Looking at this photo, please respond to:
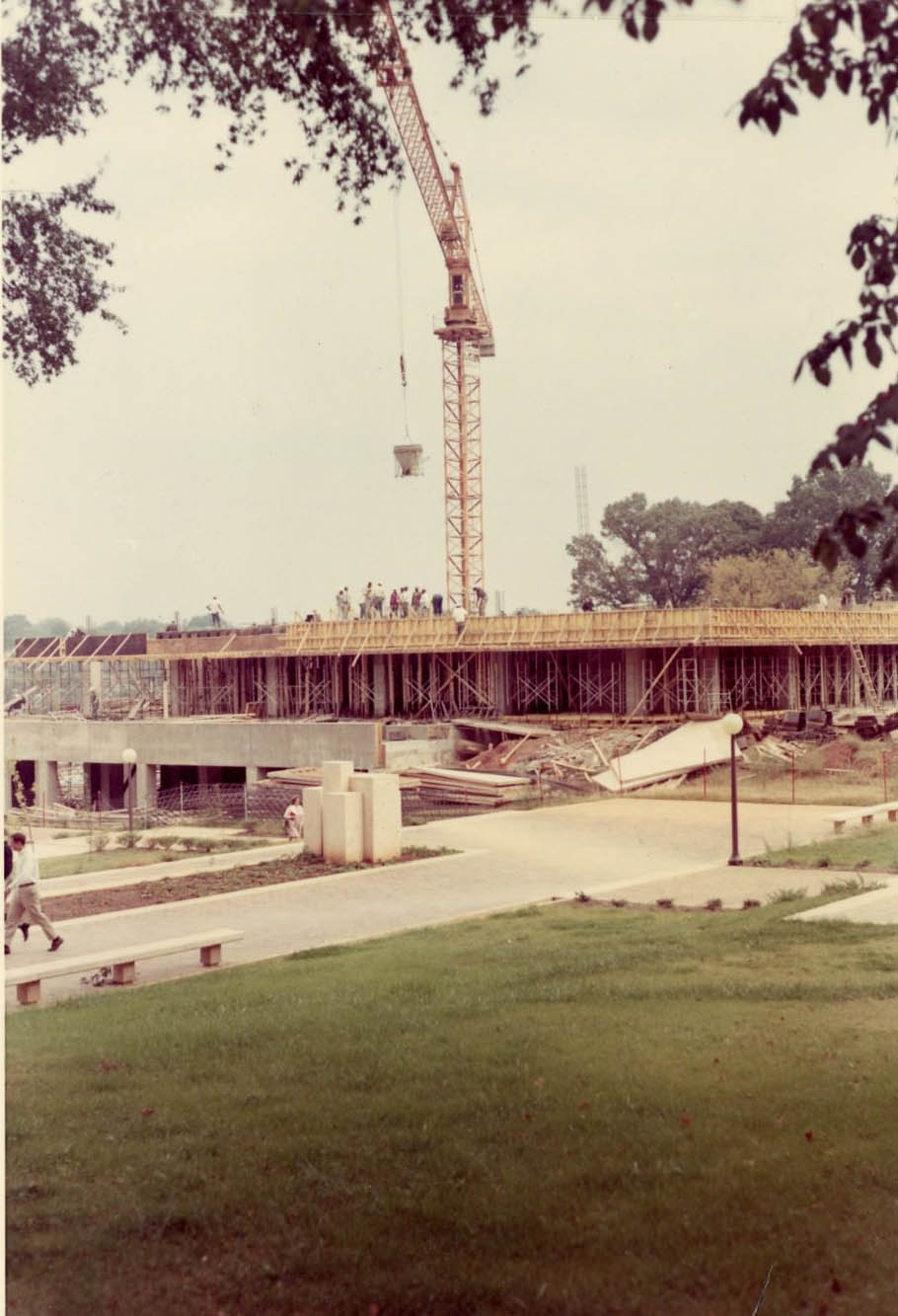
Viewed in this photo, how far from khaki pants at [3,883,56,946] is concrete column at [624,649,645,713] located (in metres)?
3.03

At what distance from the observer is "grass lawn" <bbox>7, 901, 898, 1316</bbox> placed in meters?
3.39

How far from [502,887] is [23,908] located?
2107 mm

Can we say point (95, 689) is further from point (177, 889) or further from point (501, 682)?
point (501, 682)

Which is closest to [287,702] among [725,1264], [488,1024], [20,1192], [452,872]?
[452,872]

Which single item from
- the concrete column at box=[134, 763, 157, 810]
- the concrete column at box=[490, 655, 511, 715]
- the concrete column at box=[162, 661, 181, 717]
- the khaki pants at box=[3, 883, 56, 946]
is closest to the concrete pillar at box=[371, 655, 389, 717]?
the concrete column at box=[490, 655, 511, 715]

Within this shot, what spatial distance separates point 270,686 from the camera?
6.21m

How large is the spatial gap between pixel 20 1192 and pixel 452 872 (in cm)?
321

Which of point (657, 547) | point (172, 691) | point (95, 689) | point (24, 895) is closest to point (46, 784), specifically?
point (95, 689)

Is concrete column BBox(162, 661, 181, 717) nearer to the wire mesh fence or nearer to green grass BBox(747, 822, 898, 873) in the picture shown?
the wire mesh fence

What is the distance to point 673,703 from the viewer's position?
698 cm

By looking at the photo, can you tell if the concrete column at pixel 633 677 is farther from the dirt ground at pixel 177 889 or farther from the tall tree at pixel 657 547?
the dirt ground at pixel 177 889

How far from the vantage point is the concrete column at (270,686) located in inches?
241

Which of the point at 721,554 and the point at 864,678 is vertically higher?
the point at 721,554

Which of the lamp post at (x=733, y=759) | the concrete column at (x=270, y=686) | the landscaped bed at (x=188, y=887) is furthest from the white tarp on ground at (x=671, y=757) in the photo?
the concrete column at (x=270, y=686)
